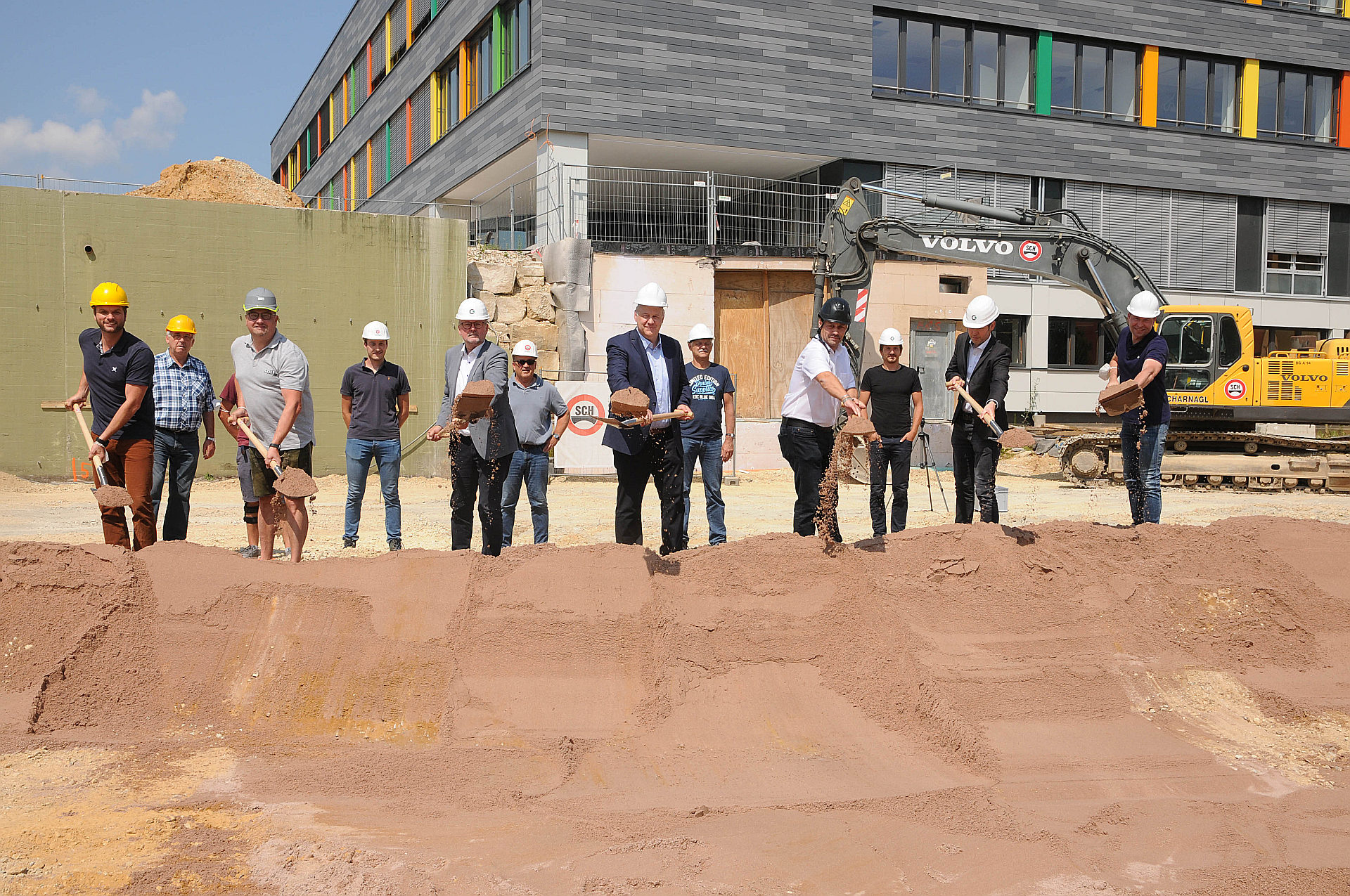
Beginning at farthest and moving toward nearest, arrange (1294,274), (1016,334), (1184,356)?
(1294,274), (1016,334), (1184,356)

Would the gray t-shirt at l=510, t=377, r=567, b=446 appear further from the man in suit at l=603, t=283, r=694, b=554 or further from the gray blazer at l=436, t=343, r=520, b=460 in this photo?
the man in suit at l=603, t=283, r=694, b=554

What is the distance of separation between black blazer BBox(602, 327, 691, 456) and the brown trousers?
2762 mm

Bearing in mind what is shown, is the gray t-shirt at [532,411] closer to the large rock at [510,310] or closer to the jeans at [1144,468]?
the jeans at [1144,468]

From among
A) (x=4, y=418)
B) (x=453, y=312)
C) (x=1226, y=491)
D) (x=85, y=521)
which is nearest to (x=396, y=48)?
(x=453, y=312)

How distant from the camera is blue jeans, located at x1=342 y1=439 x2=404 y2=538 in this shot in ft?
25.2

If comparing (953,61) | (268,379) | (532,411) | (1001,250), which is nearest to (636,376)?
(532,411)

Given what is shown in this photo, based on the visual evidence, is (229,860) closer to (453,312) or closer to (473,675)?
(473,675)

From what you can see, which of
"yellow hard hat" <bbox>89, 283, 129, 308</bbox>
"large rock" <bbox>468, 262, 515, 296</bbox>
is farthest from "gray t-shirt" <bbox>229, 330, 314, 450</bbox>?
"large rock" <bbox>468, 262, 515, 296</bbox>

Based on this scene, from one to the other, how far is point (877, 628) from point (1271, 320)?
24.0 m

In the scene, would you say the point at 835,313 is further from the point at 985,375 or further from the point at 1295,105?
the point at 1295,105

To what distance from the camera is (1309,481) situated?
14.2 meters

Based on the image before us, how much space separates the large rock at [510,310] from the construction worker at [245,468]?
888cm

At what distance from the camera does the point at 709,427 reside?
24.6 ft

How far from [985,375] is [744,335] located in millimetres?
11766
